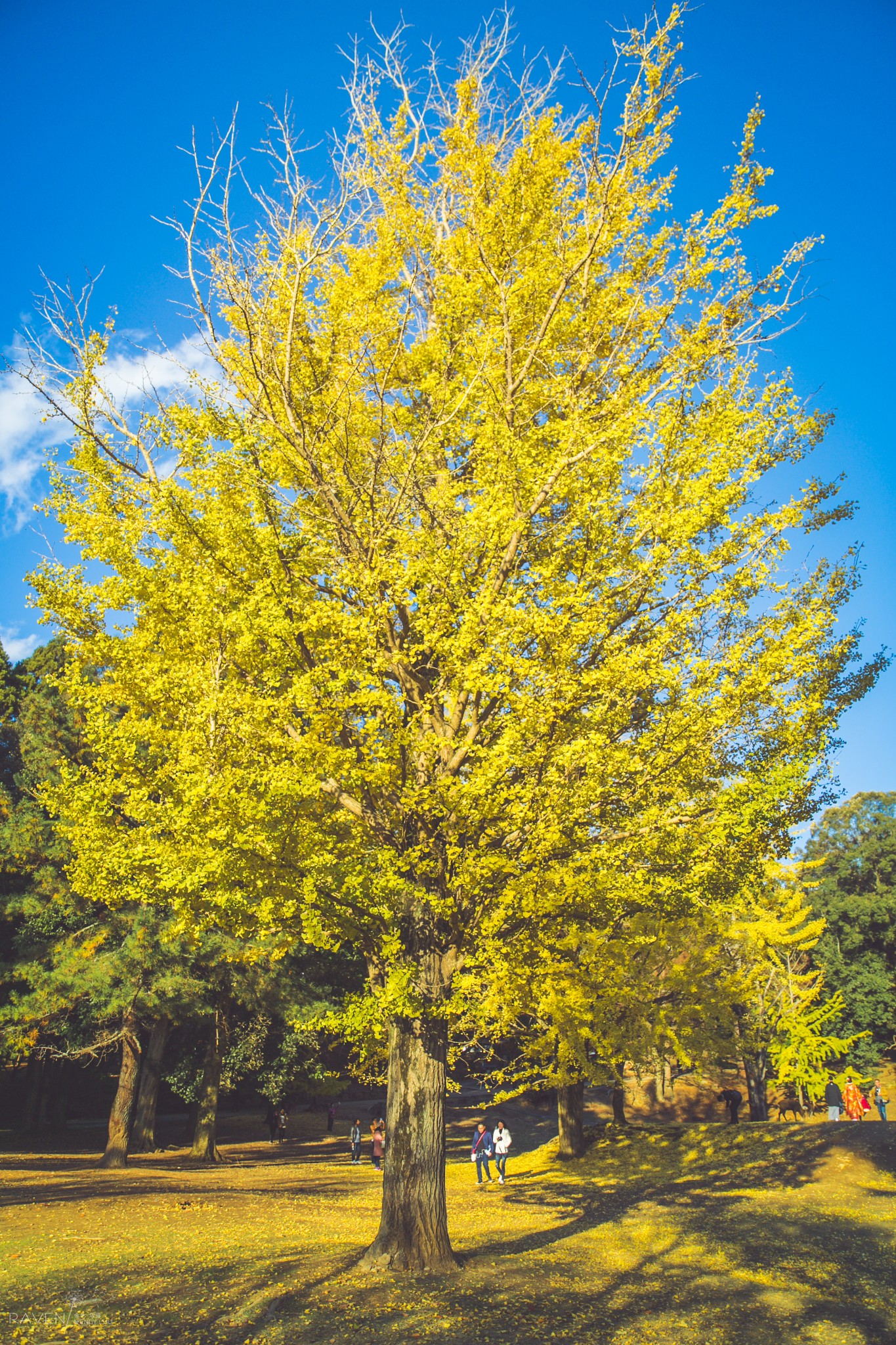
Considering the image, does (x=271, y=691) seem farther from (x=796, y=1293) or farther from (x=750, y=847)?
(x=796, y=1293)

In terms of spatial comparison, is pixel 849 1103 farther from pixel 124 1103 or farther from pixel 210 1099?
pixel 124 1103

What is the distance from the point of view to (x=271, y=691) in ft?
24.3

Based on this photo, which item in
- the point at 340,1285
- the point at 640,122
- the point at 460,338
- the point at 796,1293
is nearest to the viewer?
the point at 340,1285

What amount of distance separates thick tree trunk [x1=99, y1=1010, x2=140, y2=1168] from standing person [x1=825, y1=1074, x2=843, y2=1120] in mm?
17884

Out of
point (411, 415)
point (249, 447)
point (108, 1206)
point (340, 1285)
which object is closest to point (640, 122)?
point (411, 415)

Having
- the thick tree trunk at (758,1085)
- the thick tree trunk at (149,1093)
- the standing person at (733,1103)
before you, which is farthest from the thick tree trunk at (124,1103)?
the thick tree trunk at (758,1085)

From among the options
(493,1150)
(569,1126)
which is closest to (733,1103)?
(569,1126)

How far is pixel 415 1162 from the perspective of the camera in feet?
22.9

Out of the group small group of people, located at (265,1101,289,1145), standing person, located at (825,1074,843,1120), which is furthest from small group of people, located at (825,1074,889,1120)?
small group of people, located at (265,1101,289,1145)

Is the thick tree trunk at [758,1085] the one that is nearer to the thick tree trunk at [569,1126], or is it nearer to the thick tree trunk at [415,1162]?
the thick tree trunk at [569,1126]

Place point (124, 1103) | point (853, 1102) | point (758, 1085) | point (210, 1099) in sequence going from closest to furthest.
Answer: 1. point (124, 1103)
2. point (210, 1099)
3. point (853, 1102)
4. point (758, 1085)

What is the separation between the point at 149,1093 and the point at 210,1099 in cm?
313

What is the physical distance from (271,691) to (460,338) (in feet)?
15.6

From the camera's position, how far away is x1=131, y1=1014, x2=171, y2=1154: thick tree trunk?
2025 cm
